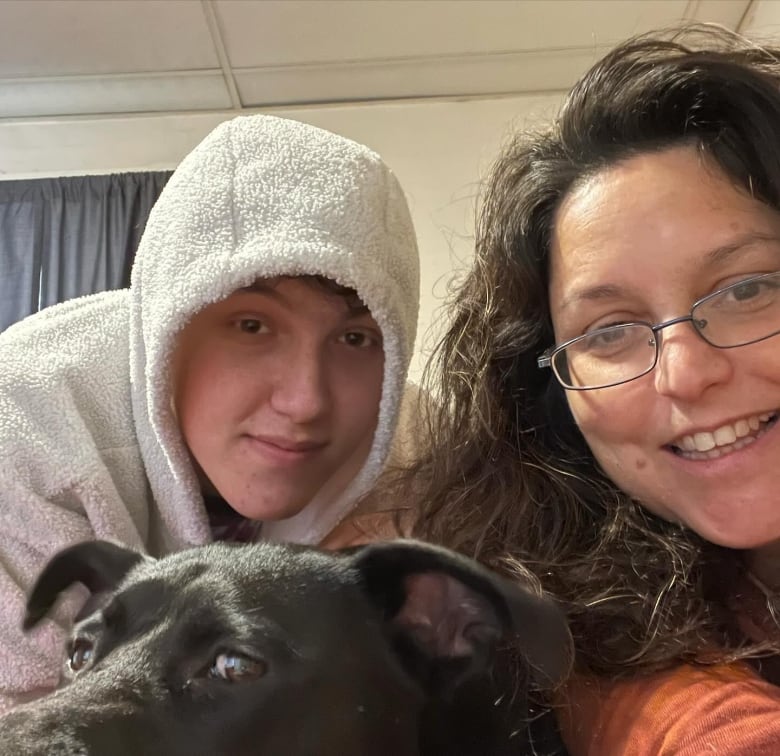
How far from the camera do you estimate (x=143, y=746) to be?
74 cm

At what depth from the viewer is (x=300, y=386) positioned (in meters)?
1.22

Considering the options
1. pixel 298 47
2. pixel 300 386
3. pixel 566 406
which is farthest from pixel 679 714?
pixel 298 47

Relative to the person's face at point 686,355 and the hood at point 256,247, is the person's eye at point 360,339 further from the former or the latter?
the person's face at point 686,355

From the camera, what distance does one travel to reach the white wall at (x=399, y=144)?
3123 millimetres

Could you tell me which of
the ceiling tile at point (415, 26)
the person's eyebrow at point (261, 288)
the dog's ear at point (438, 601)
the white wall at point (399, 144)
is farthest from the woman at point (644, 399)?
the white wall at point (399, 144)

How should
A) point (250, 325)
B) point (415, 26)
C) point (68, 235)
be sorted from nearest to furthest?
point (250, 325)
point (415, 26)
point (68, 235)

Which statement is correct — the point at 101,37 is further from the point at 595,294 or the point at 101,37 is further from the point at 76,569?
the point at 595,294

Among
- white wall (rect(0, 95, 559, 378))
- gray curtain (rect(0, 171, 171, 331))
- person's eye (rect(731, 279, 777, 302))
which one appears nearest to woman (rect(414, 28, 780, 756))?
person's eye (rect(731, 279, 777, 302))

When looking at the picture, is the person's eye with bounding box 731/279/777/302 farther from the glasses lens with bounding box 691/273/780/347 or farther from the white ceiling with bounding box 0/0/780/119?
the white ceiling with bounding box 0/0/780/119

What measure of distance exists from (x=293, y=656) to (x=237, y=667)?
0.19 feet

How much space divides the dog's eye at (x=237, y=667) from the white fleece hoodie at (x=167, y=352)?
454 mm

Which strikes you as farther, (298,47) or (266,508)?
(298,47)

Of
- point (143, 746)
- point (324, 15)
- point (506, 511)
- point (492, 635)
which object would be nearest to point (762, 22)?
point (324, 15)

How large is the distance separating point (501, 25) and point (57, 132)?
1805 millimetres
